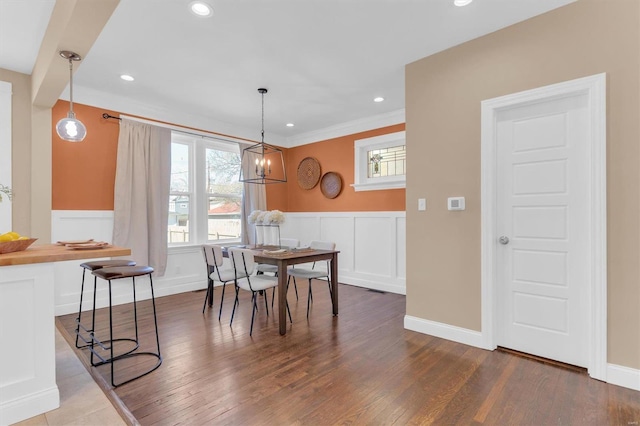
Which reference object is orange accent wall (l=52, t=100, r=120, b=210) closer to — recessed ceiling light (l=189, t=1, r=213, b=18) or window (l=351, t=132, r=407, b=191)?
recessed ceiling light (l=189, t=1, r=213, b=18)

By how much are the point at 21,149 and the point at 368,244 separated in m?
4.55

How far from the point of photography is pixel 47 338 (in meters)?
1.85

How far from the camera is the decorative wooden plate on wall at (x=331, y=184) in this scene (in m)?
5.54

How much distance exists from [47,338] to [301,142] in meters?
4.92

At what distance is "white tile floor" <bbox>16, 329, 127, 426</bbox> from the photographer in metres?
1.77

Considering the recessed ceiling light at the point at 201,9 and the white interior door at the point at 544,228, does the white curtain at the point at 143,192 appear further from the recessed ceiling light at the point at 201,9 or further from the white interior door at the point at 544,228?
the white interior door at the point at 544,228

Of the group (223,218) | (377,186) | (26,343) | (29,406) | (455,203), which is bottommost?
(29,406)

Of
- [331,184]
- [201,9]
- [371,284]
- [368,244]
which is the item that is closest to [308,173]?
[331,184]

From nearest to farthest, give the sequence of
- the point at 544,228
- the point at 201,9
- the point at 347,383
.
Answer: the point at 347,383
the point at 201,9
the point at 544,228

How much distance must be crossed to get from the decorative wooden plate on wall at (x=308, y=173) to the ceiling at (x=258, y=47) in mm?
1550

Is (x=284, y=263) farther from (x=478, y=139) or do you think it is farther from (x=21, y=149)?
(x=21, y=149)

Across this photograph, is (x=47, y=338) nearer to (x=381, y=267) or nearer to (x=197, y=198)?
(x=197, y=198)

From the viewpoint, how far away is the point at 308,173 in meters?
5.97

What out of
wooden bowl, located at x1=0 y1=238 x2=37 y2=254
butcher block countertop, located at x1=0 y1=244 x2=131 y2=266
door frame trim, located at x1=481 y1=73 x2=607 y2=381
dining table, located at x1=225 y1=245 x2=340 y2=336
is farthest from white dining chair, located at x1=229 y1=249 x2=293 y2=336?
door frame trim, located at x1=481 y1=73 x2=607 y2=381
